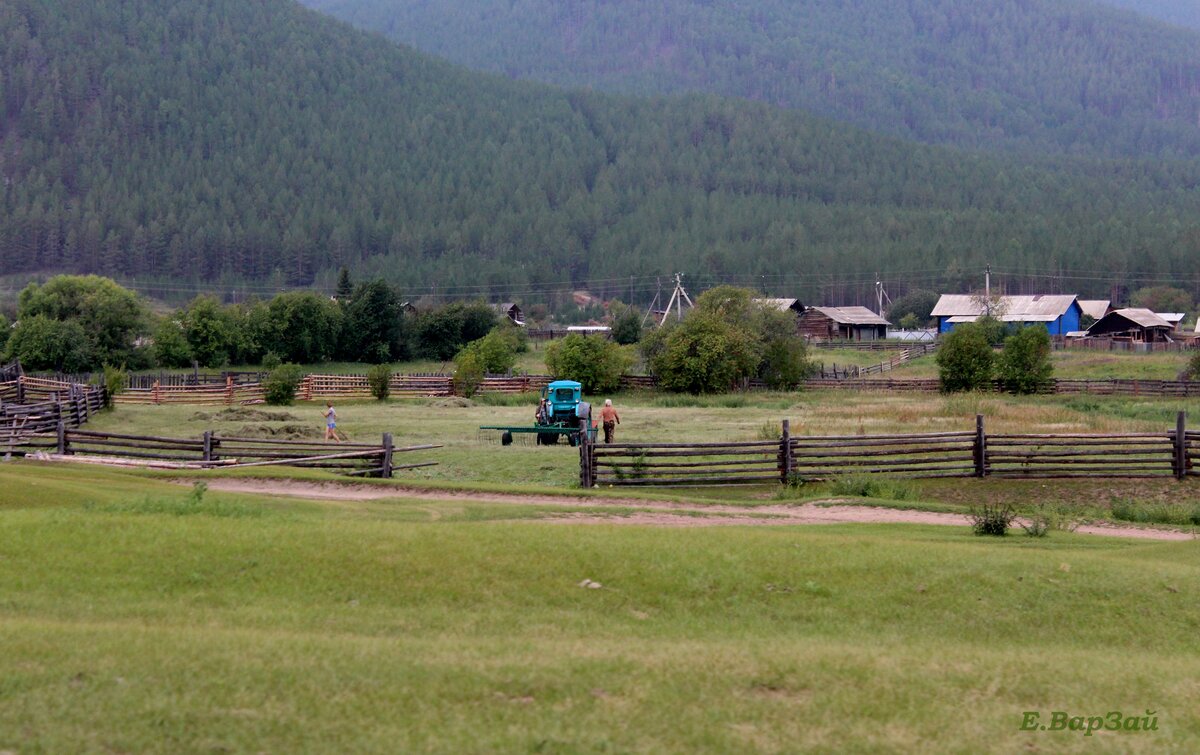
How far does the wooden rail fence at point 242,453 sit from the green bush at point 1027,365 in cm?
4076

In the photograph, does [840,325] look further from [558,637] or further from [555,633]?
[558,637]

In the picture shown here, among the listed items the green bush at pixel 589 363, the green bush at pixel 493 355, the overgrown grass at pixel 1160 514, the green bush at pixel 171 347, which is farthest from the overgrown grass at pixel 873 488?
the green bush at pixel 171 347

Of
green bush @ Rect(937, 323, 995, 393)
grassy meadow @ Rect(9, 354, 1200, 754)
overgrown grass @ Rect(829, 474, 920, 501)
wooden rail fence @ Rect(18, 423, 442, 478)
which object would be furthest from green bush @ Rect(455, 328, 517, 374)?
grassy meadow @ Rect(9, 354, 1200, 754)

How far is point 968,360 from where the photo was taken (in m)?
60.8

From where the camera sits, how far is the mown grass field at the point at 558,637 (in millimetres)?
8320

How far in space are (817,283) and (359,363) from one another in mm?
103714

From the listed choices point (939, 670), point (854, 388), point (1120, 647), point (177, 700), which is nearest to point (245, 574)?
point (177, 700)

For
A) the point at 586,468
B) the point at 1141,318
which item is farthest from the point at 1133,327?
the point at 586,468

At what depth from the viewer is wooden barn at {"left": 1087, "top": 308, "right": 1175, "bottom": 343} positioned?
10981cm

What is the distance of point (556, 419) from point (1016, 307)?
324 feet

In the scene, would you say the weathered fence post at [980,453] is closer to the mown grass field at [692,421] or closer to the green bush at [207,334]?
the mown grass field at [692,421]

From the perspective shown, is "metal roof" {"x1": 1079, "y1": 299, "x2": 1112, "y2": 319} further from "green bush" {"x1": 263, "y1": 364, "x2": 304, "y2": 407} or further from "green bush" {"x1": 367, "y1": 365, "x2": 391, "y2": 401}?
"green bush" {"x1": 263, "y1": 364, "x2": 304, "y2": 407}

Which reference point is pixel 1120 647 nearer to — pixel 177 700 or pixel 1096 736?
pixel 1096 736

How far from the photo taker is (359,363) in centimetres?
9688
